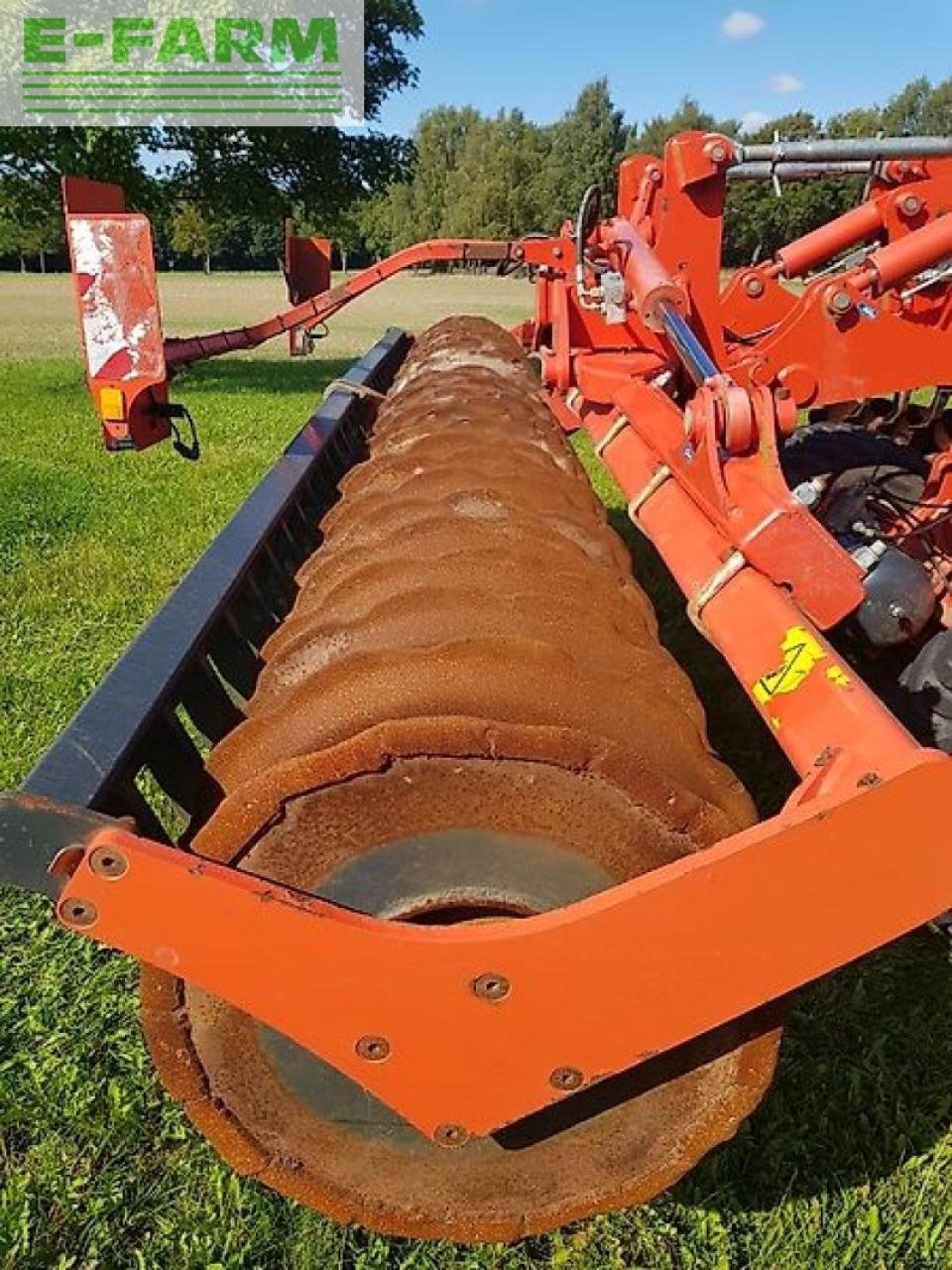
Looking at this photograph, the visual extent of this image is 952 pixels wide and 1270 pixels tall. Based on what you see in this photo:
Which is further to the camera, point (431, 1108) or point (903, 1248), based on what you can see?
point (903, 1248)

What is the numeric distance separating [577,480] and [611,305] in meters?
0.92

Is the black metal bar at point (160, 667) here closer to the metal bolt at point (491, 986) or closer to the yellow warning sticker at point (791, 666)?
the metal bolt at point (491, 986)

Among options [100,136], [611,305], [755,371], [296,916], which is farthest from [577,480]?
[100,136]

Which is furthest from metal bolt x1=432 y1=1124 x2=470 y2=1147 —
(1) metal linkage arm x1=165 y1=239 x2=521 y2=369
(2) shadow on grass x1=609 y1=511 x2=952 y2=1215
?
(1) metal linkage arm x1=165 y1=239 x2=521 y2=369

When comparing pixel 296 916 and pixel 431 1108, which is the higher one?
pixel 296 916

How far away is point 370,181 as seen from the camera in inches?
693

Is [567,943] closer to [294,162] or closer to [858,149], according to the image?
[858,149]

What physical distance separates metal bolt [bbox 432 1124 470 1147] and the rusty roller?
0.19 ft

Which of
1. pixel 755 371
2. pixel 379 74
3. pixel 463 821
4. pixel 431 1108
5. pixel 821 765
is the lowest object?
pixel 431 1108

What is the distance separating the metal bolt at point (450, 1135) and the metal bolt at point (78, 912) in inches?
23.5

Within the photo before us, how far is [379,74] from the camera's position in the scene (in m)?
18.4

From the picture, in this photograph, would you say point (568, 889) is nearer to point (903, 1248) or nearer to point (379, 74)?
point (903, 1248)

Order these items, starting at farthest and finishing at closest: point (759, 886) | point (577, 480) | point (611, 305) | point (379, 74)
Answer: point (379, 74)
point (611, 305)
point (577, 480)
point (759, 886)

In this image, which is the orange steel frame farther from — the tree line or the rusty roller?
the tree line
